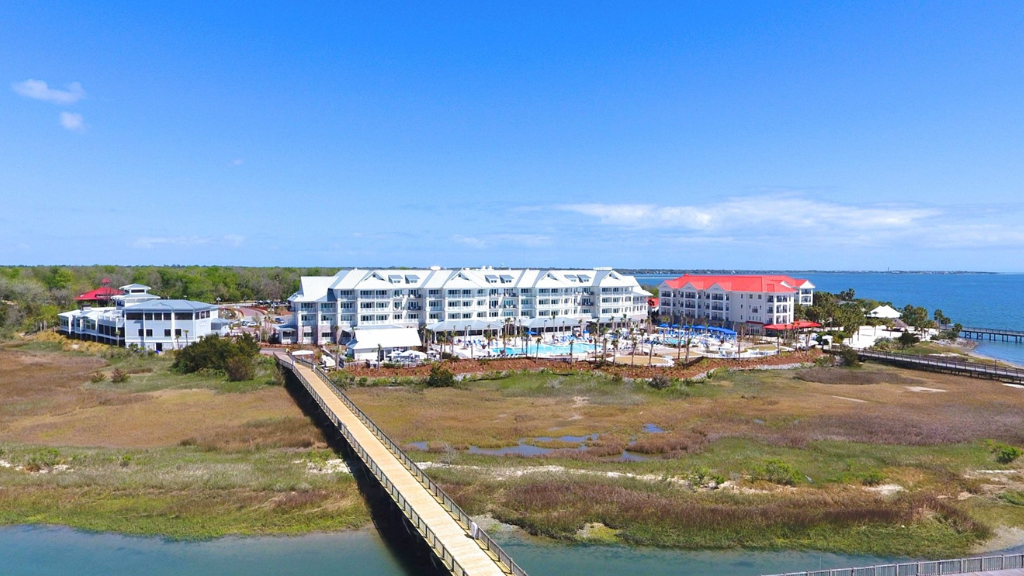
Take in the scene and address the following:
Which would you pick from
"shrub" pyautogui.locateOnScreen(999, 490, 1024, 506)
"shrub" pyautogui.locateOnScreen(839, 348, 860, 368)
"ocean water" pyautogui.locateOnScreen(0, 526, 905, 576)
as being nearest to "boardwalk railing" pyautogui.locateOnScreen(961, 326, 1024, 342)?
"shrub" pyautogui.locateOnScreen(839, 348, 860, 368)

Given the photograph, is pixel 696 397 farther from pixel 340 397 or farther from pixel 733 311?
pixel 733 311

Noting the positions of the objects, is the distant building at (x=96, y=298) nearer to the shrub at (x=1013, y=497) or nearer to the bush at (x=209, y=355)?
the bush at (x=209, y=355)

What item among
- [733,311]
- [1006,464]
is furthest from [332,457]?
[733,311]

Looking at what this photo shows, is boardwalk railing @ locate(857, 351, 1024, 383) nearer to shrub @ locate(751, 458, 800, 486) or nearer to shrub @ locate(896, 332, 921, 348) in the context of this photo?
shrub @ locate(896, 332, 921, 348)

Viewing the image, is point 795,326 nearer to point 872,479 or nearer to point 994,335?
point 994,335

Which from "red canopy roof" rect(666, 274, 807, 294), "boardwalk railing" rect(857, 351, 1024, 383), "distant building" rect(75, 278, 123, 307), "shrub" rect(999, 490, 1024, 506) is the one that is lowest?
"shrub" rect(999, 490, 1024, 506)

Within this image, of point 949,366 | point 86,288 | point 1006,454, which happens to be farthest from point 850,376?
point 86,288
